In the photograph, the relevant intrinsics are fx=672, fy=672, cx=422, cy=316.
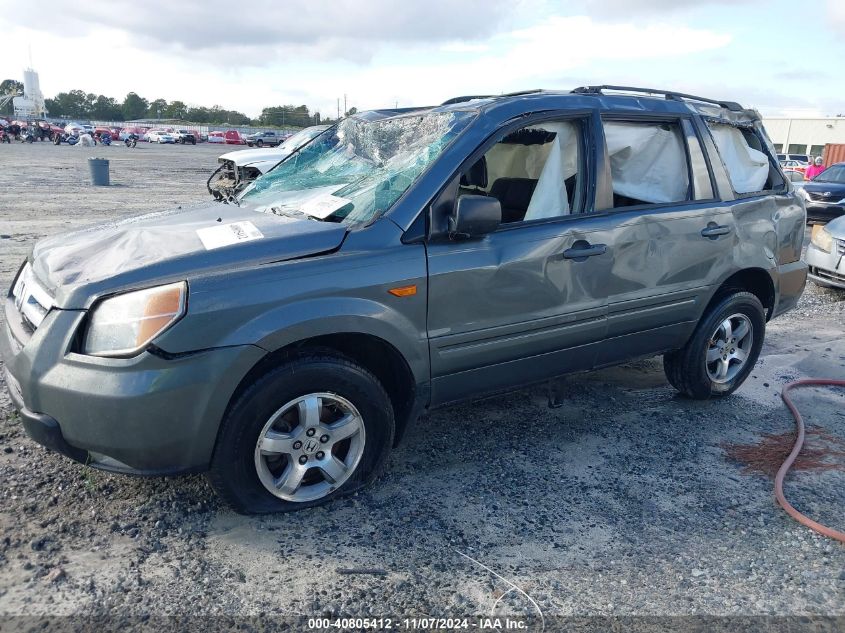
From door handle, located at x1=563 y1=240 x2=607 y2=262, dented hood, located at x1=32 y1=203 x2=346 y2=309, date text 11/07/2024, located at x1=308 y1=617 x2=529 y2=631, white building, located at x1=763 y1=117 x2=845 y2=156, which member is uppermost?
white building, located at x1=763 y1=117 x2=845 y2=156

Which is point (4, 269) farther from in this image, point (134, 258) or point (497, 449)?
point (497, 449)

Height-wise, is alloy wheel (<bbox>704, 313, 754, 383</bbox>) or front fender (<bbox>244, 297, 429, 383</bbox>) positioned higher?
front fender (<bbox>244, 297, 429, 383</bbox>)

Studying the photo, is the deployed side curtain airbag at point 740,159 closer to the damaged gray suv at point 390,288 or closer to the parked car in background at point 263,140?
the damaged gray suv at point 390,288

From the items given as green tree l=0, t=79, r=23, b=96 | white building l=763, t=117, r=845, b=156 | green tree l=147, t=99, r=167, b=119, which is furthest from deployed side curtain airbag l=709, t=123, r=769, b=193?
green tree l=0, t=79, r=23, b=96

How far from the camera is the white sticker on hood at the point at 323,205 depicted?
3.29m

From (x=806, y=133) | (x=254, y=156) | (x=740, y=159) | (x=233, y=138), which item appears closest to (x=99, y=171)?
(x=254, y=156)

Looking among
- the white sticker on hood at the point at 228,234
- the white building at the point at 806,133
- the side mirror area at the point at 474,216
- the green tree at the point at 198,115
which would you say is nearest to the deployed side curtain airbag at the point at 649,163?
the side mirror area at the point at 474,216

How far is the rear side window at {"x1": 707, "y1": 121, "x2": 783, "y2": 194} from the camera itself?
4.42 meters

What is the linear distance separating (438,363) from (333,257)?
0.74m

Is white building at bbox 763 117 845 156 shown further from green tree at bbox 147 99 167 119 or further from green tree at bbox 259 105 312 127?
green tree at bbox 147 99 167 119

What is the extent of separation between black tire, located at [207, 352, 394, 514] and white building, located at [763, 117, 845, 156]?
198 feet

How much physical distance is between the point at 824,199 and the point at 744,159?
11845mm

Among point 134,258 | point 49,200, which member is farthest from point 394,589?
point 49,200

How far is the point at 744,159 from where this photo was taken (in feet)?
15.0
